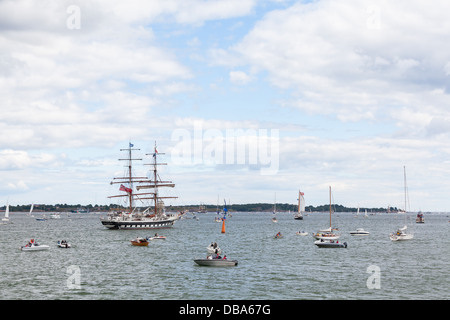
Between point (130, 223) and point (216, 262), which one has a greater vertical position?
point (130, 223)

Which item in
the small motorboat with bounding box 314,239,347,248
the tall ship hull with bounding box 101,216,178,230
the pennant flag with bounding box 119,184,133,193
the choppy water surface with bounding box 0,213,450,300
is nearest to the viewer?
the choppy water surface with bounding box 0,213,450,300

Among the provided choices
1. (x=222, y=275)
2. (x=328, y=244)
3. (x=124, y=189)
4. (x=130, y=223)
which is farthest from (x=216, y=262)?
(x=124, y=189)

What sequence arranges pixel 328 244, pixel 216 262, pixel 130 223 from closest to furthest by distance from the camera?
1. pixel 216 262
2. pixel 328 244
3. pixel 130 223

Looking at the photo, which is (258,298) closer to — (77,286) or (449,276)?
(77,286)

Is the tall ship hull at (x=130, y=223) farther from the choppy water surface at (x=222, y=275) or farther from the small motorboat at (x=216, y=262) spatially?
the small motorboat at (x=216, y=262)

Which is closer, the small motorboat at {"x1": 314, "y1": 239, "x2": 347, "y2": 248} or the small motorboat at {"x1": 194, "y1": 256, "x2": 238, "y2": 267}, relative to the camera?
the small motorboat at {"x1": 194, "y1": 256, "x2": 238, "y2": 267}

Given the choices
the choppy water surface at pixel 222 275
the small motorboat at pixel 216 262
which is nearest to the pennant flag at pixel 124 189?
the choppy water surface at pixel 222 275

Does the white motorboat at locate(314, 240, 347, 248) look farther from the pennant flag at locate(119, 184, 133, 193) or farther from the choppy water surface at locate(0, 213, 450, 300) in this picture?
the pennant flag at locate(119, 184, 133, 193)

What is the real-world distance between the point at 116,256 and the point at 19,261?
1583 cm

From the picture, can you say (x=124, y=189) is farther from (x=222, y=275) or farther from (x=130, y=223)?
(x=222, y=275)

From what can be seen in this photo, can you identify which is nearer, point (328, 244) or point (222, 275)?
point (222, 275)

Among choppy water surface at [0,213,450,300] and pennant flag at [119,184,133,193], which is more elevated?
pennant flag at [119,184,133,193]

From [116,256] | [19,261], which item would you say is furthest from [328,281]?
[19,261]

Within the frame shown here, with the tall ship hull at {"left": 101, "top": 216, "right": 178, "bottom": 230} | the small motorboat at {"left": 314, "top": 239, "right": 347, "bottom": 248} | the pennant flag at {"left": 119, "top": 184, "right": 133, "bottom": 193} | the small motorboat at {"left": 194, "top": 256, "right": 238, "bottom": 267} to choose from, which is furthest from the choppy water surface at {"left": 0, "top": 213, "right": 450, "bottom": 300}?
the pennant flag at {"left": 119, "top": 184, "right": 133, "bottom": 193}
